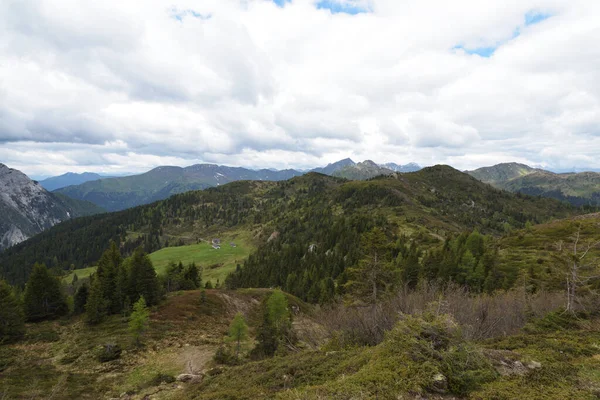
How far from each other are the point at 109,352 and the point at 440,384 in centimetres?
4263

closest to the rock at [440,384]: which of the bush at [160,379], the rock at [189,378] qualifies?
the rock at [189,378]

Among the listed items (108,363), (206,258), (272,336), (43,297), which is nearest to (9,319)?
(43,297)

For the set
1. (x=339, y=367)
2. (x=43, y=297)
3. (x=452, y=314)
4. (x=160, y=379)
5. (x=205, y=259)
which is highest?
(x=452, y=314)

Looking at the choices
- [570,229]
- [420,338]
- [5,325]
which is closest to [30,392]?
[5,325]

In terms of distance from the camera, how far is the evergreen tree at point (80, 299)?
181 ft

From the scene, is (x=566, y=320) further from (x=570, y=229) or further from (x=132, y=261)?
(x=570, y=229)

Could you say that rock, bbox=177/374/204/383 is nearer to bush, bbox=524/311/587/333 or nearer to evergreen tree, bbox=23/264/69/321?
bush, bbox=524/311/587/333

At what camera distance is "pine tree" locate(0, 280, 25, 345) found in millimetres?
40562

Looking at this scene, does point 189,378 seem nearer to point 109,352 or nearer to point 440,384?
point 109,352

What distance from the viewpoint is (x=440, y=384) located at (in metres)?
13.3

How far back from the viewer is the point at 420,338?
15.9 metres

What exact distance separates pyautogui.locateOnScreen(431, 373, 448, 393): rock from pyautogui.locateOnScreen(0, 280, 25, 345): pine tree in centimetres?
5684

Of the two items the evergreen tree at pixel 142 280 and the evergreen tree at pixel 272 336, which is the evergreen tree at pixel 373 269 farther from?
the evergreen tree at pixel 142 280

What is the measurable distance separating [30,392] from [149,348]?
1469 cm
